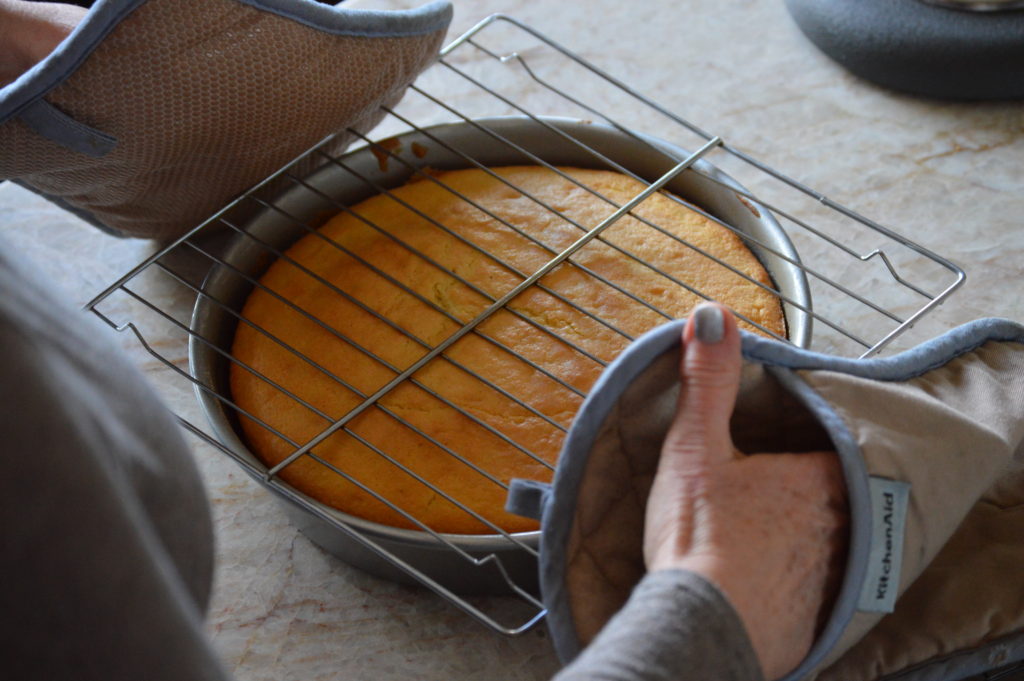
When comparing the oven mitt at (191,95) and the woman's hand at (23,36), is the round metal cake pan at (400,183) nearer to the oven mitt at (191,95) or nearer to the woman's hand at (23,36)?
the oven mitt at (191,95)

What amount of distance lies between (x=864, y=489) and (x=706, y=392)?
0.12 meters

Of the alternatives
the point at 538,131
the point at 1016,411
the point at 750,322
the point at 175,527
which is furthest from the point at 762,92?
the point at 175,527

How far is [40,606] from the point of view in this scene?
0.41 metres

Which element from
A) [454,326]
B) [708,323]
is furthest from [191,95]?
[708,323]

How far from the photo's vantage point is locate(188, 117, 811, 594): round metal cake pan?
2.51ft

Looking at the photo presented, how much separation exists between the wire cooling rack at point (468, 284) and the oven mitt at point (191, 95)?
55 mm

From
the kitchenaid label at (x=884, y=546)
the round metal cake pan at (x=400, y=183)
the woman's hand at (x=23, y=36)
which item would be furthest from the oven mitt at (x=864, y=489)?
the woman's hand at (x=23, y=36)

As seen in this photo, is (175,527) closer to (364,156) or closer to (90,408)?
(90,408)

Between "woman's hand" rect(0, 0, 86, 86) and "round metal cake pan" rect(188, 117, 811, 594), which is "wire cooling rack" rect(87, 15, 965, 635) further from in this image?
"woman's hand" rect(0, 0, 86, 86)

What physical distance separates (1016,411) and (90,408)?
62 centimetres

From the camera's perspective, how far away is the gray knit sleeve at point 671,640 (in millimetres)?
517

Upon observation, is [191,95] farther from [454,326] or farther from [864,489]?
[864,489]

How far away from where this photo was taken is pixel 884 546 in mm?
620

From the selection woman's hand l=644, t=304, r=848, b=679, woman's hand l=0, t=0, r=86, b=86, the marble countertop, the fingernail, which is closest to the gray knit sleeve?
woman's hand l=644, t=304, r=848, b=679
